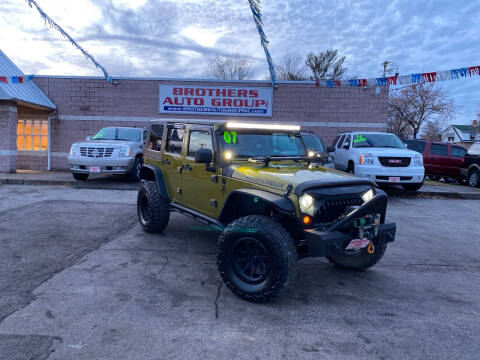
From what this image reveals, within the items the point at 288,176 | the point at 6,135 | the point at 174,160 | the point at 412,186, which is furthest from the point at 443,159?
the point at 6,135

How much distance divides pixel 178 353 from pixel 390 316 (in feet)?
6.44

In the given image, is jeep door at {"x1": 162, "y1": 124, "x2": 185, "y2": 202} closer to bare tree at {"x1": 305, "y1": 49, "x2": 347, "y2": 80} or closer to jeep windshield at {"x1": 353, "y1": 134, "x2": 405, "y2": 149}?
jeep windshield at {"x1": 353, "y1": 134, "x2": 405, "y2": 149}

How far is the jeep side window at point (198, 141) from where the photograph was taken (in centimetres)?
452

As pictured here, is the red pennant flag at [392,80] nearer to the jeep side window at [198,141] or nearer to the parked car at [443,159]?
the parked car at [443,159]

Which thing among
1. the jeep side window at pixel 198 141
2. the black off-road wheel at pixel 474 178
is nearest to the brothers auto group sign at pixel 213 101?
Answer: the black off-road wheel at pixel 474 178

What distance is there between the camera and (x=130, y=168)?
11086 mm

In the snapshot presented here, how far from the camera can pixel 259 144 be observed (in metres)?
4.62

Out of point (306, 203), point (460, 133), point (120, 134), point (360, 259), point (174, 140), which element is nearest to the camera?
point (306, 203)

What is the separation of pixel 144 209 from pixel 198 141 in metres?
1.88

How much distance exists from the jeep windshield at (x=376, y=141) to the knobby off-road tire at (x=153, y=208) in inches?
281

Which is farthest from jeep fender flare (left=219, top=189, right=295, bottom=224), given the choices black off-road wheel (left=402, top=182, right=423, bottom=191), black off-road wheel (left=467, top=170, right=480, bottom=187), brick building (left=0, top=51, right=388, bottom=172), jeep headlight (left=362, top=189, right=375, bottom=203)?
black off-road wheel (left=467, top=170, right=480, bottom=187)

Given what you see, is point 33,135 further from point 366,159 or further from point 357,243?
point 357,243

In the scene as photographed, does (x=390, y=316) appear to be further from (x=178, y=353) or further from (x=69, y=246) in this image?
(x=69, y=246)

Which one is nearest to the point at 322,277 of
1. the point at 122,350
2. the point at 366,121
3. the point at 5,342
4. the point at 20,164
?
the point at 122,350
